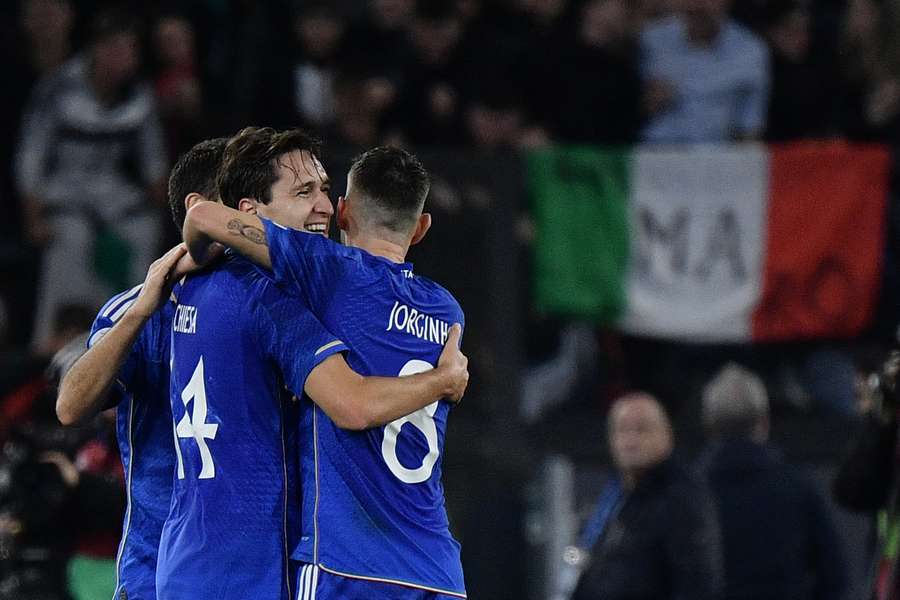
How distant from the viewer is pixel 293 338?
419 centimetres

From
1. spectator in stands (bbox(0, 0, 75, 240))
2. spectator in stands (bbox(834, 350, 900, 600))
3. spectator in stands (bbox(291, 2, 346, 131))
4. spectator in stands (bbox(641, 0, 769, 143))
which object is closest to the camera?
spectator in stands (bbox(834, 350, 900, 600))

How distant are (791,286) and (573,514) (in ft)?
6.17

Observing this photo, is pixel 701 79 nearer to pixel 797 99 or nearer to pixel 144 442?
pixel 797 99

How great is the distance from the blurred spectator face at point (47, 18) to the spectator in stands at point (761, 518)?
15.7ft

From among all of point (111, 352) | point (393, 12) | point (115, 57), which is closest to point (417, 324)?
point (111, 352)

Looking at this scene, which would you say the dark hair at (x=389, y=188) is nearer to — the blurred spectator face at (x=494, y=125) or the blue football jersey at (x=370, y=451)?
the blue football jersey at (x=370, y=451)

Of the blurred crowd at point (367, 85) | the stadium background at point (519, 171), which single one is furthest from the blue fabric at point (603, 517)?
the blurred crowd at point (367, 85)

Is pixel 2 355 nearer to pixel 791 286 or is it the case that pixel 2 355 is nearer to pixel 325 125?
pixel 325 125

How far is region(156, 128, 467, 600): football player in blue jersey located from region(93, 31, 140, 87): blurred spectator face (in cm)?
554

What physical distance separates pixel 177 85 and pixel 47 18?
33.4 inches

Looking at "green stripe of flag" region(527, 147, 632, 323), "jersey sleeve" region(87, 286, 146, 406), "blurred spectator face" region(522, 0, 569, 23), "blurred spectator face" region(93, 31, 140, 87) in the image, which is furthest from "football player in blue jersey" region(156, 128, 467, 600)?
"blurred spectator face" region(522, 0, 569, 23)

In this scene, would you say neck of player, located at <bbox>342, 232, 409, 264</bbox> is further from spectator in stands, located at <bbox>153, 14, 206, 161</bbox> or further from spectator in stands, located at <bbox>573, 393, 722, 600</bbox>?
spectator in stands, located at <bbox>153, 14, 206, 161</bbox>

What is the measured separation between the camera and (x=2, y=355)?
355 inches

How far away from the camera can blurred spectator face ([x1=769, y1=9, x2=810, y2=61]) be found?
11.2 m
